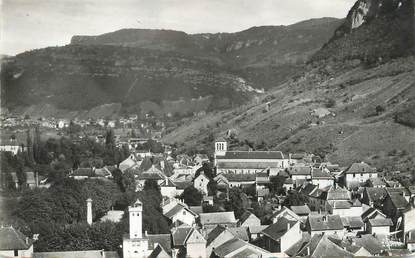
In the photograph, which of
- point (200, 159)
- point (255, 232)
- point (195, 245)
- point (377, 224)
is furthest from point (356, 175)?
point (195, 245)

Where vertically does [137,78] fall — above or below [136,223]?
above

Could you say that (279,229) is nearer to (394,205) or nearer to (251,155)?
(394,205)

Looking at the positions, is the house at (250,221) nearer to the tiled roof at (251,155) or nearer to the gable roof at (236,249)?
the gable roof at (236,249)

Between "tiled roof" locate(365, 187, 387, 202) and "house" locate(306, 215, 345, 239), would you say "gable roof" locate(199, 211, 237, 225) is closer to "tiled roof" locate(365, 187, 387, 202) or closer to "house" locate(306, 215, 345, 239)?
"house" locate(306, 215, 345, 239)

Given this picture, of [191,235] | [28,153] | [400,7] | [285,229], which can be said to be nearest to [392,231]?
[285,229]

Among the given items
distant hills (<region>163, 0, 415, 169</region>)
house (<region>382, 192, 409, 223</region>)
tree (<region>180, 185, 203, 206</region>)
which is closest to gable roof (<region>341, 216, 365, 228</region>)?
house (<region>382, 192, 409, 223</region>)

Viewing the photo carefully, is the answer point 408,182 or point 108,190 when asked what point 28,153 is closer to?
point 108,190
